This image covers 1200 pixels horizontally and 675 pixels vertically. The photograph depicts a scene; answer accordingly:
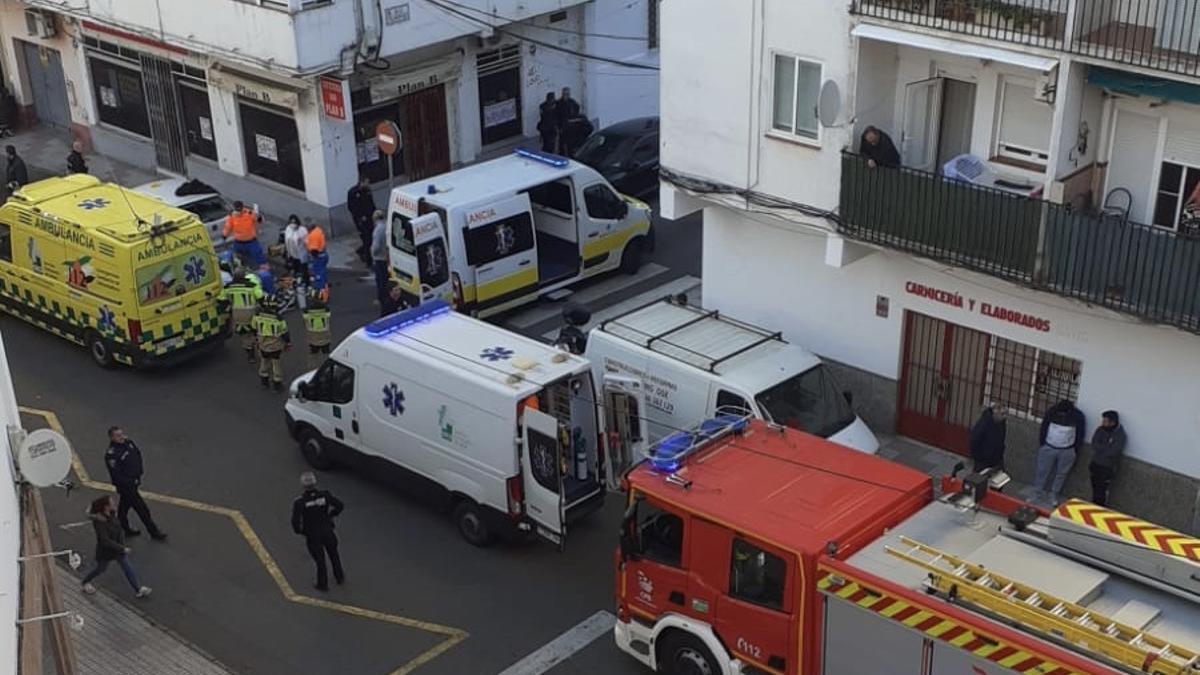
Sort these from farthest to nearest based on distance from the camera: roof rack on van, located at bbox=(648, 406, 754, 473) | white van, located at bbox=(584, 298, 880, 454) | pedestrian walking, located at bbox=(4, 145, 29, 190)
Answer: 1. pedestrian walking, located at bbox=(4, 145, 29, 190)
2. white van, located at bbox=(584, 298, 880, 454)
3. roof rack on van, located at bbox=(648, 406, 754, 473)

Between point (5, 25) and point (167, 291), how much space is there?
15.4 meters

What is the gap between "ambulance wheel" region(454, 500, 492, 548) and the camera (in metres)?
16.3

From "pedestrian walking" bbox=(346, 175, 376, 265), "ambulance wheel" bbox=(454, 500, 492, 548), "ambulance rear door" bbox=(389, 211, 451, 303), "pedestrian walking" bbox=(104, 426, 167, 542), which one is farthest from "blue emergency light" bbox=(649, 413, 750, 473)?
"pedestrian walking" bbox=(346, 175, 376, 265)

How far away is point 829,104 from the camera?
16.6 meters

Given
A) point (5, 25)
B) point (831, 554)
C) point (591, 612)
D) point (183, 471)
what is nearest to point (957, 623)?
point (831, 554)

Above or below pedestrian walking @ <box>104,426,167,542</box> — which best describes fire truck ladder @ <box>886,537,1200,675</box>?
above

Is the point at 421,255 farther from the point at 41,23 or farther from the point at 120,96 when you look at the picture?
the point at 41,23

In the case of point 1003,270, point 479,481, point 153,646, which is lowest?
point 153,646

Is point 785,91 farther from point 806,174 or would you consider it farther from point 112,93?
point 112,93

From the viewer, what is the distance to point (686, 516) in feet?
42.5

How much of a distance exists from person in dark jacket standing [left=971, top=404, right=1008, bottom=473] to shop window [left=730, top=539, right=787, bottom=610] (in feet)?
16.2

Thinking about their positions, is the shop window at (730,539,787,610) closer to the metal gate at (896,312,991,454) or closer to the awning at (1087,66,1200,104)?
the metal gate at (896,312,991,454)

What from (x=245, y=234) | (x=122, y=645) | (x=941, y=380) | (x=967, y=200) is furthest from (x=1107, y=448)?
(x=245, y=234)

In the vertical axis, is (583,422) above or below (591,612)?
above
